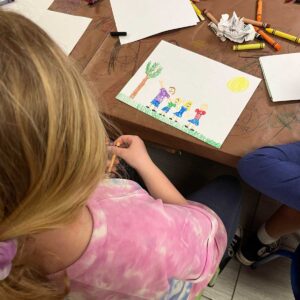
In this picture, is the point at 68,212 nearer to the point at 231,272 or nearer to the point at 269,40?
the point at 269,40

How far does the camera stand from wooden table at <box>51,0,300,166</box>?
0.75 meters

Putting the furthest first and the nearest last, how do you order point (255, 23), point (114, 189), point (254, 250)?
point (254, 250)
point (255, 23)
point (114, 189)

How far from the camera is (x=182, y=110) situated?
0.80 metres

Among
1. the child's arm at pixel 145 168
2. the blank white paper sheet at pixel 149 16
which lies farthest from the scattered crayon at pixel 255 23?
the child's arm at pixel 145 168

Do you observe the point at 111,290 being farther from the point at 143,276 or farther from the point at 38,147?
the point at 38,147

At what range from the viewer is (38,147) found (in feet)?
1.33

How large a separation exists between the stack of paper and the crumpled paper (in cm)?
34

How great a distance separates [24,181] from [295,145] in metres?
0.54

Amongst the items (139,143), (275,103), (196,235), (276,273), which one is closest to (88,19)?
(139,143)

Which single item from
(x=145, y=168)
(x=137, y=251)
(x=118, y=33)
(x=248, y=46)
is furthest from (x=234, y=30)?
(x=137, y=251)

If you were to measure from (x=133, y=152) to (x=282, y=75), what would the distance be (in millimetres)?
375

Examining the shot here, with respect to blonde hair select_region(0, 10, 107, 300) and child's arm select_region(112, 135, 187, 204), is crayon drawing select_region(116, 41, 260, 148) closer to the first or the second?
child's arm select_region(112, 135, 187, 204)

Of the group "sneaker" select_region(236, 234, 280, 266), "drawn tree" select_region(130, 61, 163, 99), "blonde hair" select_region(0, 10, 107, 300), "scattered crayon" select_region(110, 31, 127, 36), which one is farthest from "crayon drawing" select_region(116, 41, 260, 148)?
"sneaker" select_region(236, 234, 280, 266)

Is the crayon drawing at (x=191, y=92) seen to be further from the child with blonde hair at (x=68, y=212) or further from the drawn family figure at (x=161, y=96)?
the child with blonde hair at (x=68, y=212)
